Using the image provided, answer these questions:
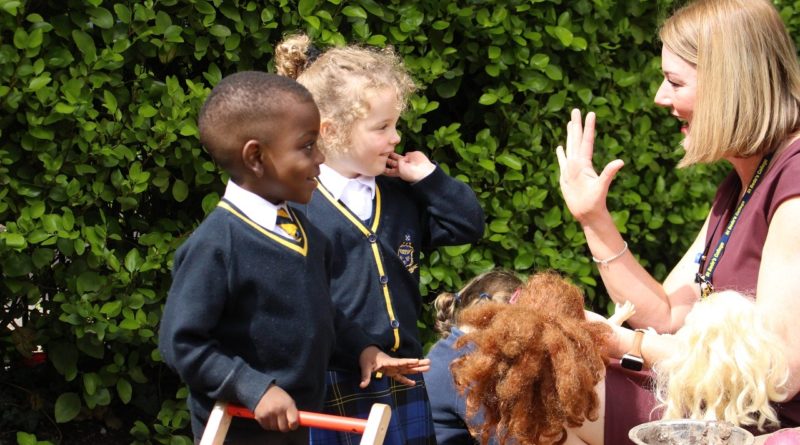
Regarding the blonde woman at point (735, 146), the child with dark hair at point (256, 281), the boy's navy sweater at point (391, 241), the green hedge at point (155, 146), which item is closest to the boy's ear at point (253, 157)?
the child with dark hair at point (256, 281)

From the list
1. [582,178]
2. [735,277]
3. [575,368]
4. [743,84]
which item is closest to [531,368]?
[575,368]

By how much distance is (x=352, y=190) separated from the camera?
3.29m

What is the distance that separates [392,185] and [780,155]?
116 cm

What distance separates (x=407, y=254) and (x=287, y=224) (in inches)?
26.0

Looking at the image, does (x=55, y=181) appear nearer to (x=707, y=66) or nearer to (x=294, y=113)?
(x=294, y=113)

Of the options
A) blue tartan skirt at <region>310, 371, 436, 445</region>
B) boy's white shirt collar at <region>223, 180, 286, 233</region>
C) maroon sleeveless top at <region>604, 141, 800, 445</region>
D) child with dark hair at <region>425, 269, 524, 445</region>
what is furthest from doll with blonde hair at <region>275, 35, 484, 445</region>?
maroon sleeveless top at <region>604, 141, 800, 445</region>

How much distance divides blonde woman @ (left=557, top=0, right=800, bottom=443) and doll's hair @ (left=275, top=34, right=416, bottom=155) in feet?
2.25

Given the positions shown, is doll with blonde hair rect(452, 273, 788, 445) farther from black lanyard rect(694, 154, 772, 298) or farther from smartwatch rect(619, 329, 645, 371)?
black lanyard rect(694, 154, 772, 298)

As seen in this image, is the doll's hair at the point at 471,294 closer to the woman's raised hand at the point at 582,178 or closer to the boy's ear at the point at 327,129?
the woman's raised hand at the point at 582,178

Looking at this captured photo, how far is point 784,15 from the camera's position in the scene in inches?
222

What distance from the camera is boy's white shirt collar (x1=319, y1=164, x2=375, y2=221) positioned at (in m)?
3.27

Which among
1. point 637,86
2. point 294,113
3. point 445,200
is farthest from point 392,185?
point 637,86

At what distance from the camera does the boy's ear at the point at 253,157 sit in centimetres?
270

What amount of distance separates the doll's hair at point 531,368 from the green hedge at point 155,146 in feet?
4.35
